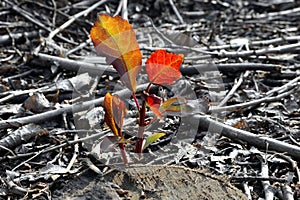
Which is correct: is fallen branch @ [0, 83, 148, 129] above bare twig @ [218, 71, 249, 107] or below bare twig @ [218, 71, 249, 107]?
above

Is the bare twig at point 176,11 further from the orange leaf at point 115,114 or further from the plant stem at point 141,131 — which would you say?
the orange leaf at point 115,114

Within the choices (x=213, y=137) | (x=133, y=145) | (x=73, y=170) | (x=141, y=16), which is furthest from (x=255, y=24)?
(x=73, y=170)

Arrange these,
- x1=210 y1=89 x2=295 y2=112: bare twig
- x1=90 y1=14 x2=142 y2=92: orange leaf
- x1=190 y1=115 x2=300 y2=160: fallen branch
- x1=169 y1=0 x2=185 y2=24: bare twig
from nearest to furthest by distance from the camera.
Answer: x1=90 y1=14 x2=142 y2=92: orange leaf, x1=190 y1=115 x2=300 y2=160: fallen branch, x1=210 y1=89 x2=295 y2=112: bare twig, x1=169 y1=0 x2=185 y2=24: bare twig

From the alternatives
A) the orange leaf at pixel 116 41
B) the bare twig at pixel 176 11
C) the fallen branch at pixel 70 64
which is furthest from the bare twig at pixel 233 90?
the bare twig at pixel 176 11

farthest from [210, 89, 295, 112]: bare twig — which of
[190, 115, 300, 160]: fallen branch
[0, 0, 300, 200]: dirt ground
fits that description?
[190, 115, 300, 160]: fallen branch

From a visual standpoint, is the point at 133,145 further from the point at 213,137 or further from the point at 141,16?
the point at 141,16

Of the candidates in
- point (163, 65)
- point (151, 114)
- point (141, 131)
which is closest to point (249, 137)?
point (151, 114)

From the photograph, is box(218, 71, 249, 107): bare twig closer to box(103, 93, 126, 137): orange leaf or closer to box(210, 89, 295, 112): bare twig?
box(210, 89, 295, 112): bare twig

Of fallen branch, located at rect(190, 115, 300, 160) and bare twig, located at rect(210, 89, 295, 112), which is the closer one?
fallen branch, located at rect(190, 115, 300, 160)
